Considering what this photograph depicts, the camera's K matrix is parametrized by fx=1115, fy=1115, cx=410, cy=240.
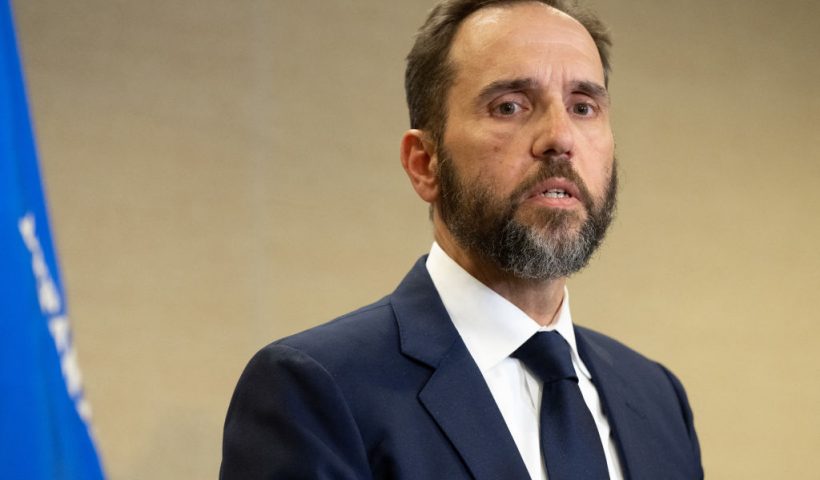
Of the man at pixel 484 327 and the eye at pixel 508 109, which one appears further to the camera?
the eye at pixel 508 109

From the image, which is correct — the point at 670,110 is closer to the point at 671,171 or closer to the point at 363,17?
the point at 671,171

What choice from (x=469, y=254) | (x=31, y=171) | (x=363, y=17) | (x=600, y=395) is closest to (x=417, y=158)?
(x=469, y=254)

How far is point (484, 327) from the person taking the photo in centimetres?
172

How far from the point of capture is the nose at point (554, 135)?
166cm

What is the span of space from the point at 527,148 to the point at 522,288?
23 centimetres

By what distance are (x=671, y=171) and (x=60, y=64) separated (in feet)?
6.42

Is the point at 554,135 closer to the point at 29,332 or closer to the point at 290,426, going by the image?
the point at 290,426

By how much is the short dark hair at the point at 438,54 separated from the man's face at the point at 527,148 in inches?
1.1

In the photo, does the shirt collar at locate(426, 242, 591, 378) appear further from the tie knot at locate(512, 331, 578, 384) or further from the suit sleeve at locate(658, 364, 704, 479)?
the suit sleeve at locate(658, 364, 704, 479)

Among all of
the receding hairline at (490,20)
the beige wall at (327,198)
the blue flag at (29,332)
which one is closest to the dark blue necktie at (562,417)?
the receding hairline at (490,20)

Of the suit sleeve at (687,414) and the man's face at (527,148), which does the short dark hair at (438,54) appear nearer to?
the man's face at (527,148)

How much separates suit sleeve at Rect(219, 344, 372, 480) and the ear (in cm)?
42

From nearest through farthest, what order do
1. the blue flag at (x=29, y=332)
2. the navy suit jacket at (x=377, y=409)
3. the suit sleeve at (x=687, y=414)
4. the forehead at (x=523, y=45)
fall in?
1. the blue flag at (x=29, y=332)
2. the navy suit jacket at (x=377, y=409)
3. the forehead at (x=523, y=45)
4. the suit sleeve at (x=687, y=414)

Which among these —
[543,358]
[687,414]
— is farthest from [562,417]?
[687,414]
